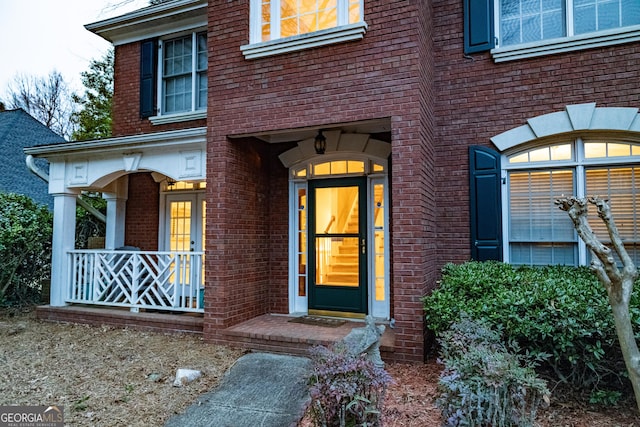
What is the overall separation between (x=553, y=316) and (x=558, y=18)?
12.5 ft

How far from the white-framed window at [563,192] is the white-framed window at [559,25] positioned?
1.18 metres

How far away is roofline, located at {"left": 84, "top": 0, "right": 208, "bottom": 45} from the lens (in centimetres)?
730

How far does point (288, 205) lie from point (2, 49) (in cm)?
2854

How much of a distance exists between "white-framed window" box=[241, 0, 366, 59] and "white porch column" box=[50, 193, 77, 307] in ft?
13.9

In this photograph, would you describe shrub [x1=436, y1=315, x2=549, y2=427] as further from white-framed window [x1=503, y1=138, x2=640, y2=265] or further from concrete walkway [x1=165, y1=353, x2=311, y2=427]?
white-framed window [x1=503, y1=138, x2=640, y2=265]

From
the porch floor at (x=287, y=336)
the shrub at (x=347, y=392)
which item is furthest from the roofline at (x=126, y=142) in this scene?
the shrub at (x=347, y=392)

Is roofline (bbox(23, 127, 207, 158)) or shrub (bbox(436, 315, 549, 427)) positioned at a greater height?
roofline (bbox(23, 127, 207, 158))

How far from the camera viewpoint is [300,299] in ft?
20.5

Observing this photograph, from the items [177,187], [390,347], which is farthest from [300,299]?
[177,187]

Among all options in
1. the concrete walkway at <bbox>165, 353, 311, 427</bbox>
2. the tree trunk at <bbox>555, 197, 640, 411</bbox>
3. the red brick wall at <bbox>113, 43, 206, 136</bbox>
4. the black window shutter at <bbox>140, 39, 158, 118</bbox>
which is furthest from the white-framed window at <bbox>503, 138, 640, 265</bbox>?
the red brick wall at <bbox>113, 43, 206, 136</bbox>

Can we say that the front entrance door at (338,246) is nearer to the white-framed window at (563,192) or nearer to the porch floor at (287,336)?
the porch floor at (287,336)

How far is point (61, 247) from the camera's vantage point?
6.75m

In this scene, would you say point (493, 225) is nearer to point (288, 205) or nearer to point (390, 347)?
point (390, 347)

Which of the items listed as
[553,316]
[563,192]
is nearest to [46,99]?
[563,192]
